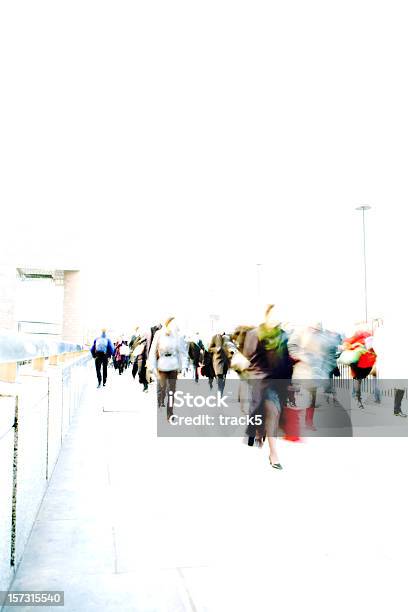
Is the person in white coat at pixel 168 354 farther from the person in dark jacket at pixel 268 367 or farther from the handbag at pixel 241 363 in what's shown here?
the person in dark jacket at pixel 268 367

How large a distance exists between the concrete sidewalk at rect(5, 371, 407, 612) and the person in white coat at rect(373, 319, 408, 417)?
3.02 m

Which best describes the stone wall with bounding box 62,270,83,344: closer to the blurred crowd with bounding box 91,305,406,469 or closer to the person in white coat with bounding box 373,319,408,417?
the blurred crowd with bounding box 91,305,406,469

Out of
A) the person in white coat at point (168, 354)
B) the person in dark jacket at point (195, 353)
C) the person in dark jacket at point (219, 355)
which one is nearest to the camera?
the person in white coat at point (168, 354)

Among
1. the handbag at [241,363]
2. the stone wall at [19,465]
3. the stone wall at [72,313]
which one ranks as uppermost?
the stone wall at [72,313]

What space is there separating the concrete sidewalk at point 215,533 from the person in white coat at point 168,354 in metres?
Answer: 2.65

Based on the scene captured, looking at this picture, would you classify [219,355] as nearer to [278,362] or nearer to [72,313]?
[278,362]

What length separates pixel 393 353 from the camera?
367 inches

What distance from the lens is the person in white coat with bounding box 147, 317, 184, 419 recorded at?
29.7 ft

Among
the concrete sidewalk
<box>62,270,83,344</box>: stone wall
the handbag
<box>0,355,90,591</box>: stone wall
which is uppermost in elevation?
<box>62,270,83,344</box>: stone wall

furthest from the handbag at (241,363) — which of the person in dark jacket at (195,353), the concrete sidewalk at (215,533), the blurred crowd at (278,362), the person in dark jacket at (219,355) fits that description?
the person in dark jacket at (195,353)

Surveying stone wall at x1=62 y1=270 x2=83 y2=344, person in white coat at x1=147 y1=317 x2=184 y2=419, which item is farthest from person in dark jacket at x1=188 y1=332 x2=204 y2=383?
stone wall at x1=62 y1=270 x2=83 y2=344

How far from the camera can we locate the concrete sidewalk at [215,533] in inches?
105

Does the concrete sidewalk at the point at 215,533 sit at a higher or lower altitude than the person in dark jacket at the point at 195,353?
lower

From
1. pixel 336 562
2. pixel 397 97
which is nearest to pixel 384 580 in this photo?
pixel 336 562
